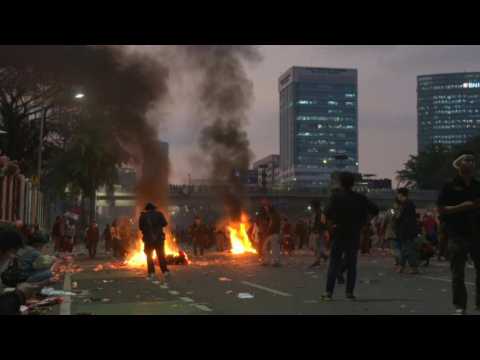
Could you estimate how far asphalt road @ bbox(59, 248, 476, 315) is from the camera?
841cm

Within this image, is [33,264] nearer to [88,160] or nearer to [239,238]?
[239,238]

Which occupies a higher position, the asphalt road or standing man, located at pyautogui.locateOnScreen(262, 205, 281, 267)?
standing man, located at pyautogui.locateOnScreen(262, 205, 281, 267)

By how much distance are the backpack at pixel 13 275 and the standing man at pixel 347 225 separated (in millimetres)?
3693

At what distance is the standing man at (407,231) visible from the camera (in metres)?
15.3

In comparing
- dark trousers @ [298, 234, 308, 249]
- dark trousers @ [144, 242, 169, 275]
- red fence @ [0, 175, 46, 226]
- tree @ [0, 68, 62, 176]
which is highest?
tree @ [0, 68, 62, 176]

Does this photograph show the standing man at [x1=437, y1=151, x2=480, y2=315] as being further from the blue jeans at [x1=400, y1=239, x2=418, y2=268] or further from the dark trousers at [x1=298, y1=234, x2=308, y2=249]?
the dark trousers at [x1=298, y1=234, x2=308, y2=249]

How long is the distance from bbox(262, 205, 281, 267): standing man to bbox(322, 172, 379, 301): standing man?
29.4 feet

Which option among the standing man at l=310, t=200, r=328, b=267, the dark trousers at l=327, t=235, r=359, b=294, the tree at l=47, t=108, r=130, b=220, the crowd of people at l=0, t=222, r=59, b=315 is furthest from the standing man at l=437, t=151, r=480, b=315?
the tree at l=47, t=108, r=130, b=220
